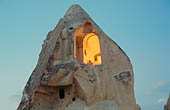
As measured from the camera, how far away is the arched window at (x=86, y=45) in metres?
10.9

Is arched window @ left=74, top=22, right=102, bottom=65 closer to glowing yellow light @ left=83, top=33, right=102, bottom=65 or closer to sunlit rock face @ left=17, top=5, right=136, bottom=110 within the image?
glowing yellow light @ left=83, top=33, right=102, bottom=65

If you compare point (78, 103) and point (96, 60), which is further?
point (96, 60)

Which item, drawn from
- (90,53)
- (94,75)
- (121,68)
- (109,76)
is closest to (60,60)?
(94,75)

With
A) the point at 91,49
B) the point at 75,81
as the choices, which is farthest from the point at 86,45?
the point at 75,81

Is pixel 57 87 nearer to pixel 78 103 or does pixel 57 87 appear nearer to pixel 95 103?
pixel 78 103

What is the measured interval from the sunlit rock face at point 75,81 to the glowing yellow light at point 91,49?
181cm

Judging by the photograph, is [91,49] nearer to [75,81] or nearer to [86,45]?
[86,45]

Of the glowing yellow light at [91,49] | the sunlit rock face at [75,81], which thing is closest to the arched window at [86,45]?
the glowing yellow light at [91,49]

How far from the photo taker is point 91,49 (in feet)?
44.7

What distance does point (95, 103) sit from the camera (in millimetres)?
8211

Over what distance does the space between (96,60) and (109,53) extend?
3.97m

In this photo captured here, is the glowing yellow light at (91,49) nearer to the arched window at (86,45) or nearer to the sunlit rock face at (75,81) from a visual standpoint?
the arched window at (86,45)

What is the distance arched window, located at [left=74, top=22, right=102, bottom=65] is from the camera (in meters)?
10.9

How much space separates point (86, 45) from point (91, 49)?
1.30m
